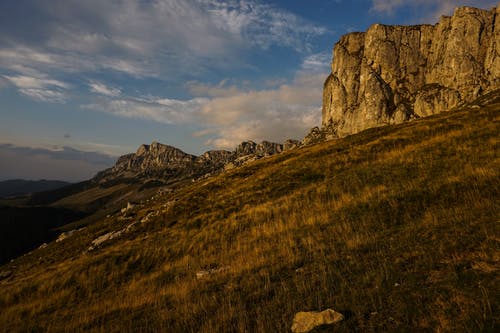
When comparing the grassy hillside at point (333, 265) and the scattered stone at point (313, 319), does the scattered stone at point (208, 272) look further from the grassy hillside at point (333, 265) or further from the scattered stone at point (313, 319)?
the scattered stone at point (313, 319)

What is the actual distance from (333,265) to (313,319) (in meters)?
3.00

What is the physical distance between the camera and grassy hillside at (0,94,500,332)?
598 cm

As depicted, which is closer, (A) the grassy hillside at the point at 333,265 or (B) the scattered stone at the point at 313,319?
(B) the scattered stone at the point at 313,319

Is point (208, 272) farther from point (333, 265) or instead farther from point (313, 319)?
point (313, 319)

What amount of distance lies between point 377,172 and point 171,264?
548 inches

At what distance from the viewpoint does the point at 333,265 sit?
8.56 m

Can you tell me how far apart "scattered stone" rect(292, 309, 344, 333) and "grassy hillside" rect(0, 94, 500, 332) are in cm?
20

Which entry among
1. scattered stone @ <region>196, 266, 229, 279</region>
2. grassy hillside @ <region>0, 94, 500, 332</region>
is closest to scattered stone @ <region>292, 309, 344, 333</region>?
grassy hillside @ <region>0, 94, 500, 332</region>

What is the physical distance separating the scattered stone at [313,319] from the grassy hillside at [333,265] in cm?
20

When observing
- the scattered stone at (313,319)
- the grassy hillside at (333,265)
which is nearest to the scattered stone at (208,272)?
the grassy hillside at (333,265)

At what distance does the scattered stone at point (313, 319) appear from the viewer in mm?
5688

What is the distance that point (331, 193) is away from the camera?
18125 mm

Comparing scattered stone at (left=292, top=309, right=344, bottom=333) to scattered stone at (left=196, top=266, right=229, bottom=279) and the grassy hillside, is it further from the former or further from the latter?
scattered stone at (left=196, top=266, right=229, bottom=279)

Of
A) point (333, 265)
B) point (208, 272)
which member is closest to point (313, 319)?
point (333, 265)
